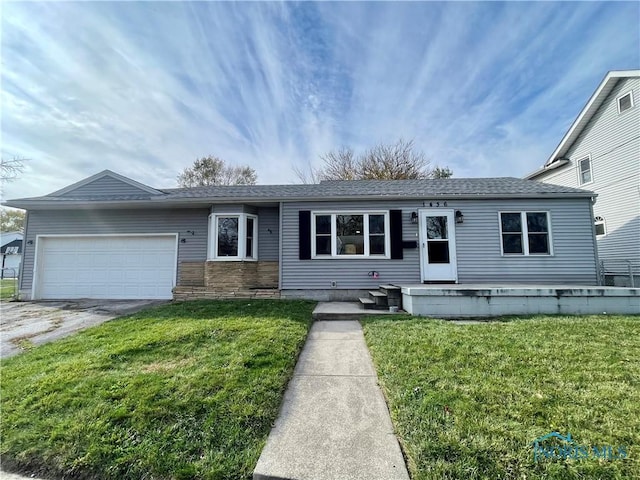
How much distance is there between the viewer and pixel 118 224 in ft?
30.9

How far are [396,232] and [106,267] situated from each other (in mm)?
9500

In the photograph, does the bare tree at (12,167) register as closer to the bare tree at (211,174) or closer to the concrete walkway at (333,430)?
the bare tree at (211,174)

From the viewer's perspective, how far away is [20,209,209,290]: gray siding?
933 cm

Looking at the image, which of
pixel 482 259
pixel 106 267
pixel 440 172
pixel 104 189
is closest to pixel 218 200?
pixel 104 189

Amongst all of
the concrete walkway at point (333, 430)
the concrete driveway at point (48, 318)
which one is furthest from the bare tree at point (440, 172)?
the concrete walkway at point (333, 430)

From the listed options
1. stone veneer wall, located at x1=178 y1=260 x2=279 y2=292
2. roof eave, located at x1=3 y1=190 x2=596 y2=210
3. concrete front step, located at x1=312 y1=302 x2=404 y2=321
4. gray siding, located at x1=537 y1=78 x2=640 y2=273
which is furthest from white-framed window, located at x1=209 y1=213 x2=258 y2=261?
gray siding, located at x1=537 y1=78 x2=640 y2=273

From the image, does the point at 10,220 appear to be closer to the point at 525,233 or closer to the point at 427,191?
the point at 427,191

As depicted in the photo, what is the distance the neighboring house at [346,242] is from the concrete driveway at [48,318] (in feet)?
3.22

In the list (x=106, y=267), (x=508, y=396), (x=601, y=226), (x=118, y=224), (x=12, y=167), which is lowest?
(x=508, y=396)

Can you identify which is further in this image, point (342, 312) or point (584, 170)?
point (584, 170)

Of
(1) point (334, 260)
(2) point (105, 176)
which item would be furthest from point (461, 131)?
(2) point (105, 176)

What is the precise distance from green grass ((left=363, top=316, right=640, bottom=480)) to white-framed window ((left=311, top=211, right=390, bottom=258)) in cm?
386

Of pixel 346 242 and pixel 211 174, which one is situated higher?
pixel 211 174

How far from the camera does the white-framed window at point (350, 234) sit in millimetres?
8281
